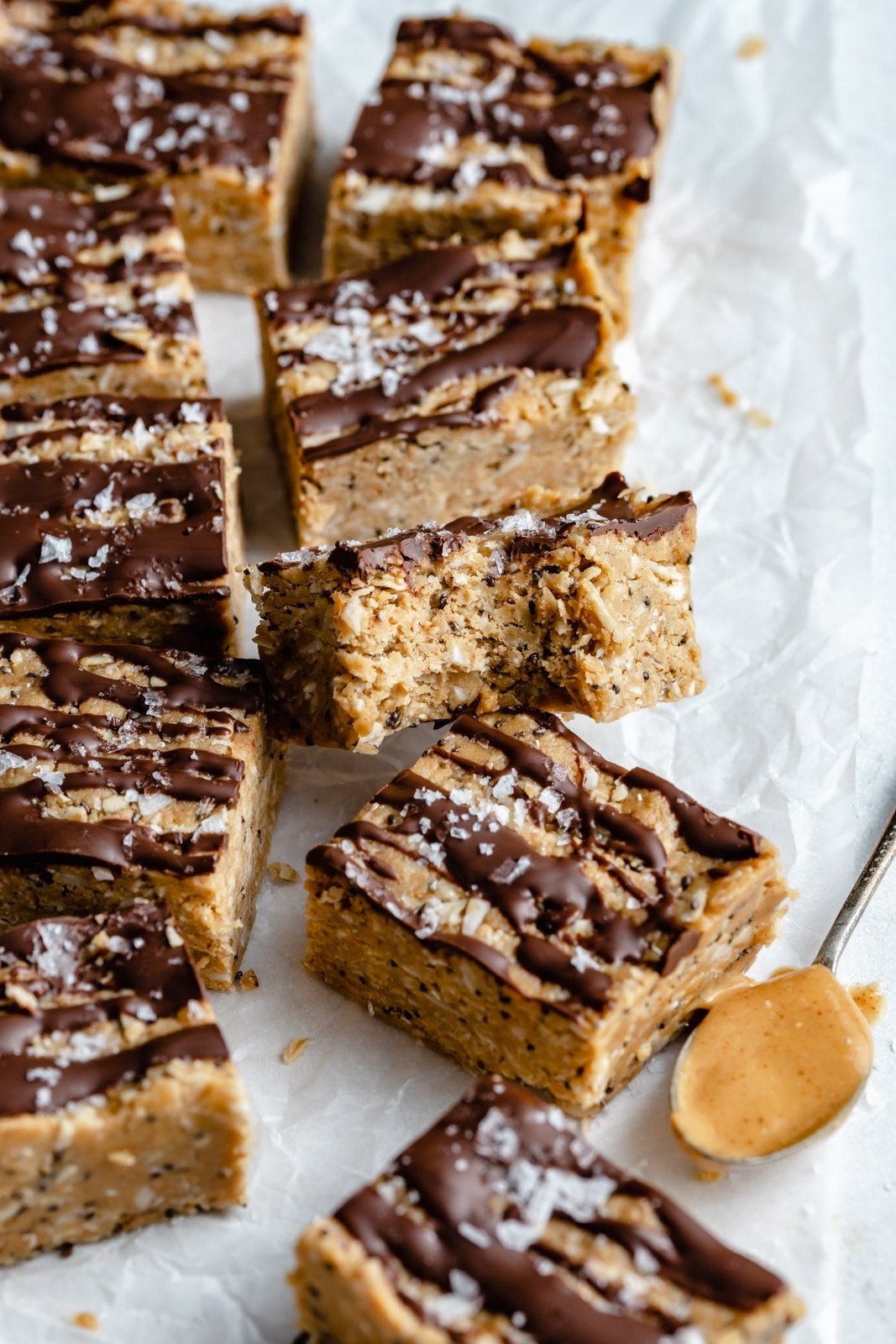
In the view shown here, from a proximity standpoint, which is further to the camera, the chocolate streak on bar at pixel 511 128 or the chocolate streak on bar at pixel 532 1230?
the chocolate streak on bar at pixel 511 128

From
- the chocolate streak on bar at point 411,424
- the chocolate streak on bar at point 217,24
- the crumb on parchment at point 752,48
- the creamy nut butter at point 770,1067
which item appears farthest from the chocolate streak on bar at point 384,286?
the creamy nut butter at point 770,1067

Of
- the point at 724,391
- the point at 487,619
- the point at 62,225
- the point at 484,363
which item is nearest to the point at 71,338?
the point at 62,225

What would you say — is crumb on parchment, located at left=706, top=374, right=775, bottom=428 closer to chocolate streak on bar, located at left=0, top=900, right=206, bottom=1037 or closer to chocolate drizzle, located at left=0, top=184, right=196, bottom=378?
chocolate drizzle, located at left=0, top=184, right=196, bottom=378

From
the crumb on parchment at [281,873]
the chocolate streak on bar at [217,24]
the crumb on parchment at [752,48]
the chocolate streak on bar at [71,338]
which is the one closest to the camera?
the crumb on parchment at [281,873]

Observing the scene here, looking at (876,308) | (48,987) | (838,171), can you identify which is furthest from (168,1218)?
(838,171)

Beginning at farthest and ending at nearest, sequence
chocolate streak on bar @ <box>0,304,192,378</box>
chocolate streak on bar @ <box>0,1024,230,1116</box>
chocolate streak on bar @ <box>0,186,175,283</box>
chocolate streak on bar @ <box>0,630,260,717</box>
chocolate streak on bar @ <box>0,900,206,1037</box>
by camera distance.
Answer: chocolate streak on bar @ <box>0,186,175,283</box>
chocolate streak on bar @ <box>0,304,192,378</box>
chocolate streak on bar @ <box>0,630,260,717</box>
chocolate streak on bar @ <box>0,900,206,1037</box>
chocolate streak on bar @ <box>0,1024,230,1116</box>

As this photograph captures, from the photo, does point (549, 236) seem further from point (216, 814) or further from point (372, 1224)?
point (372, 1224)

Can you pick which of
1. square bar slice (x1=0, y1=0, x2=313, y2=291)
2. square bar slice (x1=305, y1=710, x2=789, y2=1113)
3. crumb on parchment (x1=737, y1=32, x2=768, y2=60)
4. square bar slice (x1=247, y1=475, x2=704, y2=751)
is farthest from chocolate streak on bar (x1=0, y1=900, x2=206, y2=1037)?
crumb on parchment (x1=737, y1=32, x2=768, y2=60)

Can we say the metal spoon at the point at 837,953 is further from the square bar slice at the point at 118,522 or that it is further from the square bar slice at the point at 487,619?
the square bar slice at the point at 118,522
